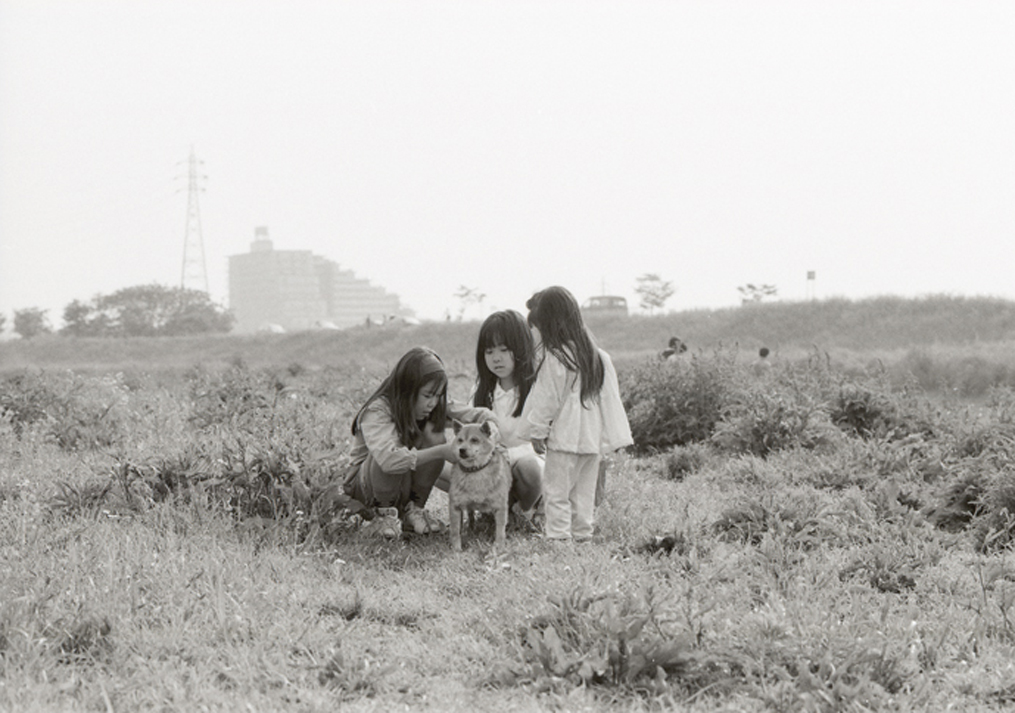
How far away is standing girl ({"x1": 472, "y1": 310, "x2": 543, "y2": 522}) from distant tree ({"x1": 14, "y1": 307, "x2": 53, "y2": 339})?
6046cm

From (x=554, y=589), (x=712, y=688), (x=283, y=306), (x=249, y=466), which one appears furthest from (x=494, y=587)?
(x=283, y=306)

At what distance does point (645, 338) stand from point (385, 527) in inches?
1197

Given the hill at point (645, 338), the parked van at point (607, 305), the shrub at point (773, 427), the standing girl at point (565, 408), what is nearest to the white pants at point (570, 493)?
the standing girl at point (565, 408)

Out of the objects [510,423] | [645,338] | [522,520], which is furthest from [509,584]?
[645,338]

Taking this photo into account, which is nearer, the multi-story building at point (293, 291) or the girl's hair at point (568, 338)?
the girl's hair at point (568, 338)

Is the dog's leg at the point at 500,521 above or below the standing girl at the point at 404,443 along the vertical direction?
below

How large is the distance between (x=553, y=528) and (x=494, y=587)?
3.81 feet

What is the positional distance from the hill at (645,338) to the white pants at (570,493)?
63.2 ft

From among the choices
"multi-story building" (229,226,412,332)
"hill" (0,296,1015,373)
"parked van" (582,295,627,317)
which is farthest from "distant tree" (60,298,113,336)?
"multi-story building" (229,226,412,332)

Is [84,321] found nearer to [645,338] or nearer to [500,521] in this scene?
[645,338]

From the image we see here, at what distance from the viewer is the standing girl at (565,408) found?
6129mm

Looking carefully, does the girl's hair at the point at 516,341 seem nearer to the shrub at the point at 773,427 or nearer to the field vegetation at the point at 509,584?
the field vegetation at the point at 509,584

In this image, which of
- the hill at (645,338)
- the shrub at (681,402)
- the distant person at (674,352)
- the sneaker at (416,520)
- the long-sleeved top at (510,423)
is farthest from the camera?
the hill at (645,338)

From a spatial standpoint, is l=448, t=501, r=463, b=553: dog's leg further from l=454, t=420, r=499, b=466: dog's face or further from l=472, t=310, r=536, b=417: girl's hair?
l=472, t=310, r=536, b=417: girl's hair
